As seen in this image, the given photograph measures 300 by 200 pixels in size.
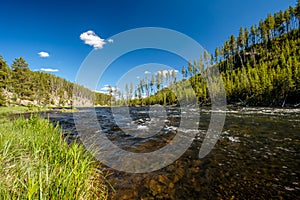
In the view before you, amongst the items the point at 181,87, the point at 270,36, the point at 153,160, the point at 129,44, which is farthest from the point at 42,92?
the point at 270,36

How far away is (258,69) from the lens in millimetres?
53812

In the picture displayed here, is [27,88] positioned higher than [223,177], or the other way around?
[27,88]

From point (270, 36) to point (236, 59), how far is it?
1801cm

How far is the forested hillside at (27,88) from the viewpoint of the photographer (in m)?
42.2

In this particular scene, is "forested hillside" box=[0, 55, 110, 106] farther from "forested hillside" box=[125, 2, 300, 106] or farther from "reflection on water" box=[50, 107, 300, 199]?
"forested hillside" box=[125, 2, 300, 106]

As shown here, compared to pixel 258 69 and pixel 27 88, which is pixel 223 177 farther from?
pixel 27 88

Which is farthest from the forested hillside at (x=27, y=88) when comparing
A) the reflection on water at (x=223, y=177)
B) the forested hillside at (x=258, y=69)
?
the forested hillside at (x=258, y=69)

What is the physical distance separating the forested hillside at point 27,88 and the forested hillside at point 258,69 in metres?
52.3

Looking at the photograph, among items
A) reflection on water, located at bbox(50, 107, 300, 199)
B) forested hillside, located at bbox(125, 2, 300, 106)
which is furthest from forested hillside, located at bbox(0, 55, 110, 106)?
forested hillside, located at bbox(125, 2, 300, 106)

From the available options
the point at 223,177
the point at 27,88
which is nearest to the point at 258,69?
the point at 223,177

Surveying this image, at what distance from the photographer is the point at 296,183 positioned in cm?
405

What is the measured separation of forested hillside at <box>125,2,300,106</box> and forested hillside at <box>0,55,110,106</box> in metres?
52.3

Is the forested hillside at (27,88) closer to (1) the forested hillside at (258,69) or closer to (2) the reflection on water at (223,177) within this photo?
(2) the reflection on water at (223,177)

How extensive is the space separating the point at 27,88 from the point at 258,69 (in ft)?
308
